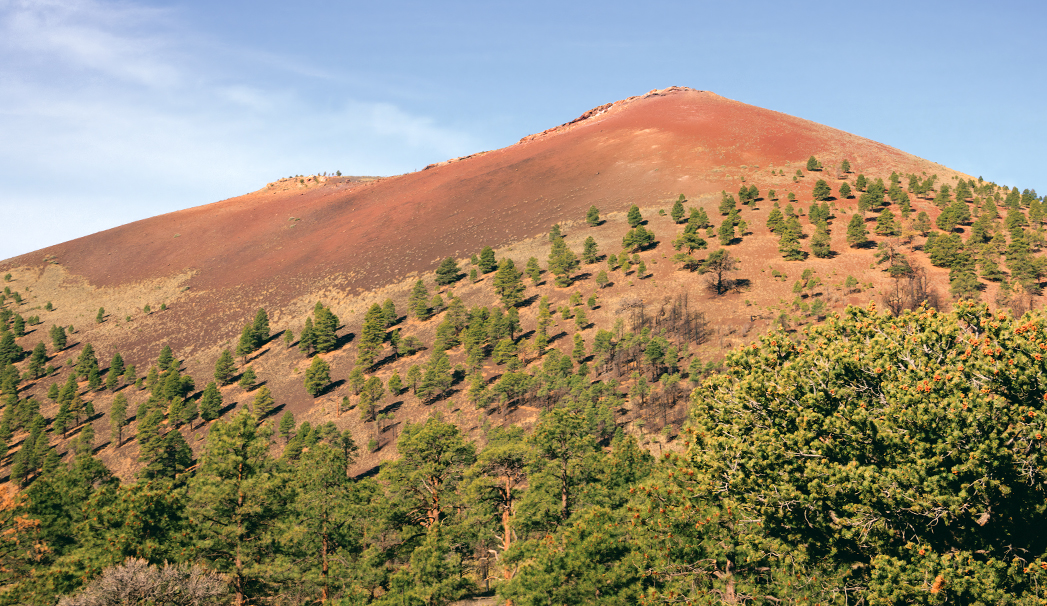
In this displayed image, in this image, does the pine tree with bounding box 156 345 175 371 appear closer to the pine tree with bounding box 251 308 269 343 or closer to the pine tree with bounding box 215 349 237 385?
the pine tree with bounding box 215 349 237 385

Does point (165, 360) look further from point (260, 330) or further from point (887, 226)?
point (887, 226)

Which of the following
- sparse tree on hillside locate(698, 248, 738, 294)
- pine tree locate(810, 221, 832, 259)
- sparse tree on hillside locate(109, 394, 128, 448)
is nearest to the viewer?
sparse tree on hillside locate(109, 394, 128, 448)

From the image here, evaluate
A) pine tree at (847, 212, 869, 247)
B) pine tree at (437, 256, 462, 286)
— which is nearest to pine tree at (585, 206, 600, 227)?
pine tree at (437, 256, 462, 286)

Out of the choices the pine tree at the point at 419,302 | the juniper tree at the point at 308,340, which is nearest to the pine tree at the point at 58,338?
the juniper tree at the point at 308,340

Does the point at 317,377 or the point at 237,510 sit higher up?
the point at 237,510

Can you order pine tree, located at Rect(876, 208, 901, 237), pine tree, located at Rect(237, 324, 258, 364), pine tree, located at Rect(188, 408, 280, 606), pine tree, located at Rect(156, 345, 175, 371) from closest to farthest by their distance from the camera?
pine tree, located at Rect(188, 408, 280, 606)
pine tree, located at Rect(876, 208, 901, 237)
pine tree, located at Rect(156, 345, 175, 371)
pine tree, located at Rect(237, 324, 258, 364)

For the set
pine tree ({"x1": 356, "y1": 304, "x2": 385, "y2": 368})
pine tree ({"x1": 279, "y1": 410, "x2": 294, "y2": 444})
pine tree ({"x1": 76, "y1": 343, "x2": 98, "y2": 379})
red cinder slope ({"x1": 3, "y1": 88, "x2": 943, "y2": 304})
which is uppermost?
red cinder slope ({"x1": 3, "y1": 88, "x2": 943, "y2": 304})

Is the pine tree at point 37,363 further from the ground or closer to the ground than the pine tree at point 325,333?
further from the ground

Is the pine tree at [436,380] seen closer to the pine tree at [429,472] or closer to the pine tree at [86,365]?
the pine tree at [429,472]

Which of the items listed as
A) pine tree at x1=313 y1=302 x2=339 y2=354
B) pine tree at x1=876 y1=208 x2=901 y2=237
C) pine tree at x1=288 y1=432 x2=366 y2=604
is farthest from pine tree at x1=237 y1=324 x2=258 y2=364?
pine tree at x1=876 y1=208 x2=901 y2=237

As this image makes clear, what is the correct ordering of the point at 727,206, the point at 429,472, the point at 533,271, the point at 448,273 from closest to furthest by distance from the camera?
the point at 429,472
the point at 533,271
the point at 727,206
the point at 448,273

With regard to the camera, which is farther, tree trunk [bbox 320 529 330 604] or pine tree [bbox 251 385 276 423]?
pine tree [bbox 251 385 276 423]

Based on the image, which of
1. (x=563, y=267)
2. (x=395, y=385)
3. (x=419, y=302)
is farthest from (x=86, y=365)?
(x=563, y=267)

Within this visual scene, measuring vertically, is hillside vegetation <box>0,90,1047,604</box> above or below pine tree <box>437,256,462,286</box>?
below
